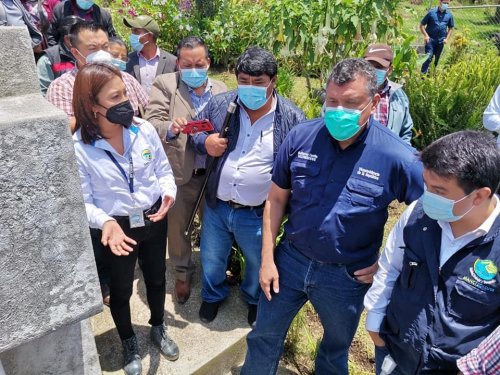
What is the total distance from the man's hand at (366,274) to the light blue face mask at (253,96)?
0.93 m

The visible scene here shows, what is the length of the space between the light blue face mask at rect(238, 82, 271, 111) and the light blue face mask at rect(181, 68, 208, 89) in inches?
17.8

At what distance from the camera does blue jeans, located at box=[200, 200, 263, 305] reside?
230 centimetres

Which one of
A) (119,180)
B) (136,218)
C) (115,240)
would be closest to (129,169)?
(119,180)

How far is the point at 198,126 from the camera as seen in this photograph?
7.50 ft

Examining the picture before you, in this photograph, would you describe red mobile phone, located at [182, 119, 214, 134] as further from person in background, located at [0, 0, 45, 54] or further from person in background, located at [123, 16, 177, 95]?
person in background, located at [0, 0, 45, 54]

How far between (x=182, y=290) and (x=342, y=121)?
1568mm

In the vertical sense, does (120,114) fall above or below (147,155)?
above

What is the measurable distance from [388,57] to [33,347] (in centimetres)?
258

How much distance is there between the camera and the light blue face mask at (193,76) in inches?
98.5

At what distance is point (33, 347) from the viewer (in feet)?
4.83

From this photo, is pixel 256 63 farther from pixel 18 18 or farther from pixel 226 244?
pixel 18 18

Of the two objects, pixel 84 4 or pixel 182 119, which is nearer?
pixel 182 119

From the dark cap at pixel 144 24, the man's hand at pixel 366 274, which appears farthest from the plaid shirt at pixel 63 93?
the man's hand at pixel 366 274

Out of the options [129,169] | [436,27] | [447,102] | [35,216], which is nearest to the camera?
[35,216]
